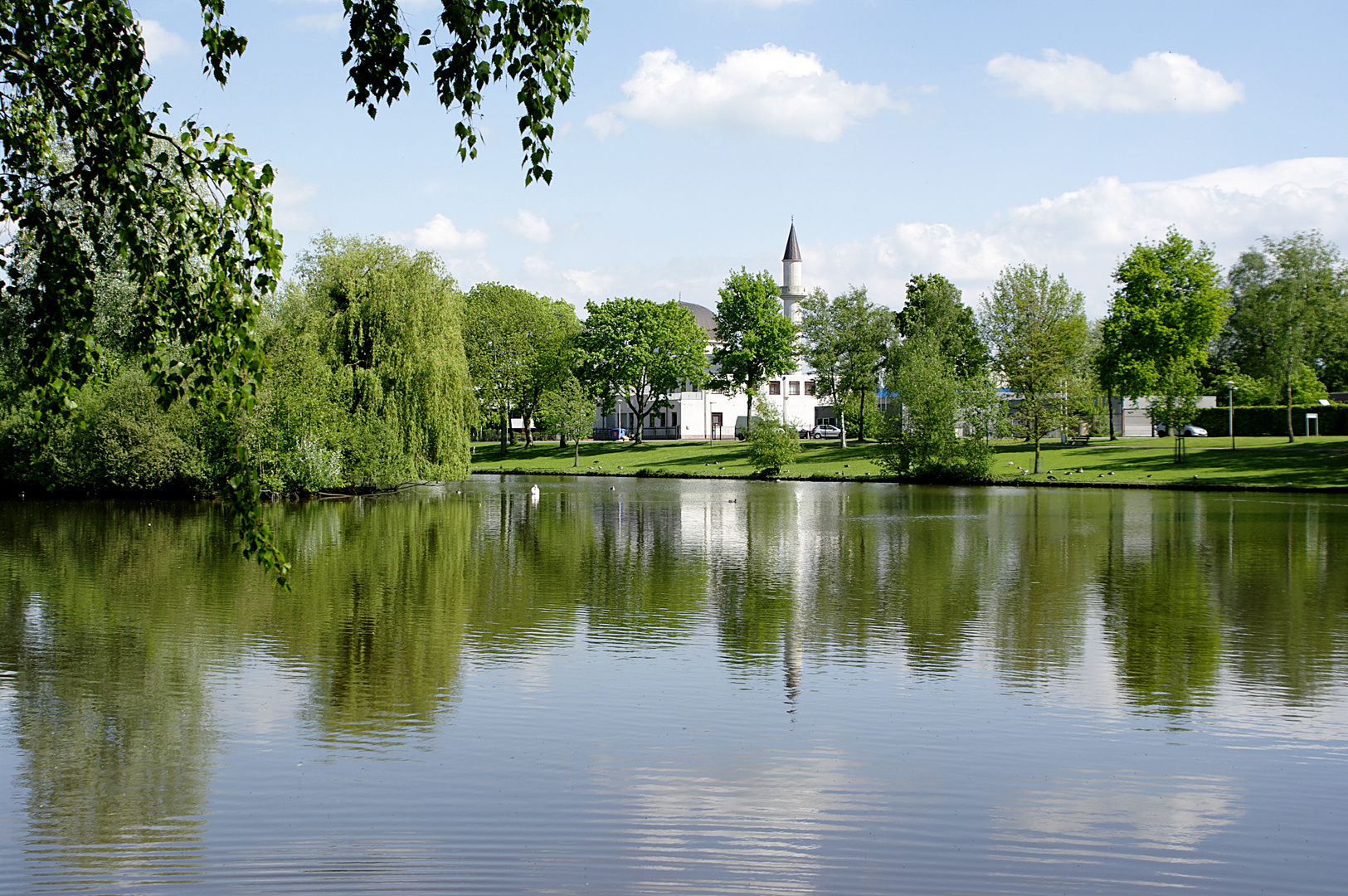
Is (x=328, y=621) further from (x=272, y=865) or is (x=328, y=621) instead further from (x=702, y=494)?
(x=702, y=494)

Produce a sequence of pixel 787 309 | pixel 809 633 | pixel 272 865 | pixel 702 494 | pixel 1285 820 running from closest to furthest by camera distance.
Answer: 1. pixel 272 865
2. pixel 1285 820
3. pixel 809 633
4. pixel 702 494
5. pixel 787 309

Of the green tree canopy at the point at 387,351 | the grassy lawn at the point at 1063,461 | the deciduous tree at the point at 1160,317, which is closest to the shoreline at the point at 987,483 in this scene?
the grassy lawn at the point at 1063,461

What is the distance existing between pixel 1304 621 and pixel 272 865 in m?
15.0

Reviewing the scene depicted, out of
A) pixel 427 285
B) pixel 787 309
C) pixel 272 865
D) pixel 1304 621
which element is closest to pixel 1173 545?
pixel 1304 621

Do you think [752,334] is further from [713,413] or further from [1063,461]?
[1063,461]

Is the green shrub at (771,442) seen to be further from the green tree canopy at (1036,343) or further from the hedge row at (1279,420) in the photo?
the hedge row at (1279,420)

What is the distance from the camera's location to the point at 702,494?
4959 cm

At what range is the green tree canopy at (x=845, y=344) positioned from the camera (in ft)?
250

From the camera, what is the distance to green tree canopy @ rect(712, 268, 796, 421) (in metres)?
81.6

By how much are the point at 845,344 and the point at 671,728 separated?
6866 centimetres

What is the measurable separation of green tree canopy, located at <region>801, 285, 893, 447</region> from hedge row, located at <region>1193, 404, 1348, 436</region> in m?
21.8

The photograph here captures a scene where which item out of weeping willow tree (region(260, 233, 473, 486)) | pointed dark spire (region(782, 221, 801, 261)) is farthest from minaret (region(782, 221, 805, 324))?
weeping willow tree (region(260, 233, 473, 486))

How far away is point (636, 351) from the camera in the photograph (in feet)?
270

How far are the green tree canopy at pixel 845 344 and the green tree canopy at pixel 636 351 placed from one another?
9994 millimetres
